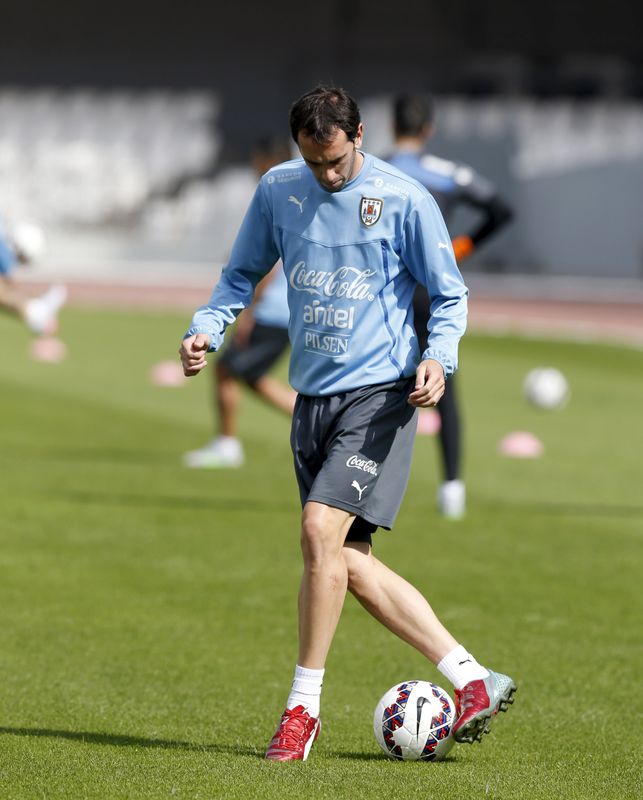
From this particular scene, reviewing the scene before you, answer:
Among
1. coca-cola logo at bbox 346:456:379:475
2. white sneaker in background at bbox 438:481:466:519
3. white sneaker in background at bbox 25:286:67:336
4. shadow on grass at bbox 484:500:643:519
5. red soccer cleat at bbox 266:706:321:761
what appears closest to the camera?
red soccer cleat at bbox 266:706:321:761

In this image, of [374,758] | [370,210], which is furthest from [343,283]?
[374,758]

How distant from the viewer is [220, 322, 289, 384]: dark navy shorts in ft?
33.9

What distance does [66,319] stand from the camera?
2411 cm

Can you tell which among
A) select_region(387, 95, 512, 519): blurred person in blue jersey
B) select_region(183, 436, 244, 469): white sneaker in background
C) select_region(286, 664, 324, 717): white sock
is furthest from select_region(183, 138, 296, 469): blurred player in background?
select_region(286, 664, 324, 717): white sock

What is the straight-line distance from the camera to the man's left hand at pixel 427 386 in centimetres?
455

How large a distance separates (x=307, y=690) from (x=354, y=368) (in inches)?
38.7

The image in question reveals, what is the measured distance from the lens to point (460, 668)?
4.84 meters

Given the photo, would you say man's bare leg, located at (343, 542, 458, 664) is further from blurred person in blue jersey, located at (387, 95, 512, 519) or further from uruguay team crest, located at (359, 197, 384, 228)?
blurred person in blue jersey, located at (387, 95, 512, 519)

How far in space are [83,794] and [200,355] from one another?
1.34 metres

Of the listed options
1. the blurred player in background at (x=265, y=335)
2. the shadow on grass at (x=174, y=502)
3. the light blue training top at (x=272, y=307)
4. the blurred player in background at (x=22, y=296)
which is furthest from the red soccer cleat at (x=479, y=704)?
the blurred player in background at (x=22, y=296)

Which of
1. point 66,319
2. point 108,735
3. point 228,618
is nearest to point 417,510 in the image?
point 228,618

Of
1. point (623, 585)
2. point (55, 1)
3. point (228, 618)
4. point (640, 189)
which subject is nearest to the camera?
point (228, 618)

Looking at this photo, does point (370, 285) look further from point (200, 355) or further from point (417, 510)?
point (417, 510)

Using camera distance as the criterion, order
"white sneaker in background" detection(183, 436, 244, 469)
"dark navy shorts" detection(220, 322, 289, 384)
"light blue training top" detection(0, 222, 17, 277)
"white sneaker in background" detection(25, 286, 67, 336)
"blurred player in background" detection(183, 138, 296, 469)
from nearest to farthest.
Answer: "blurred player in background" detection(183, 138, 296, 469)
"dark navy shorts" detection(220, 322, 289, 384)
"light blue training top" detection(0, 222, 17, 277)
"white sneaker in background" detection(183, 436, 244, 469)
"white sneaker in background" detection(25, 286, 67, 336)
